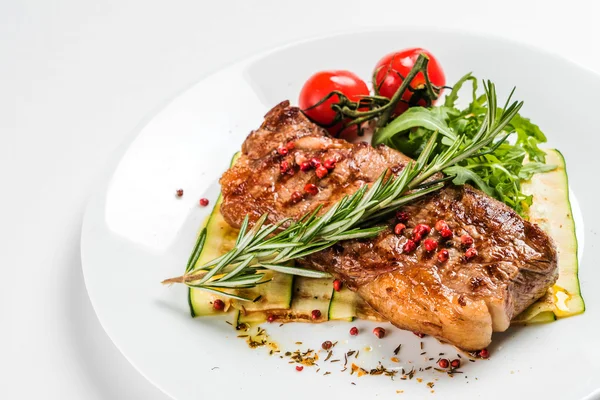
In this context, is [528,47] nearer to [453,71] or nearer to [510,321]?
[453,71]

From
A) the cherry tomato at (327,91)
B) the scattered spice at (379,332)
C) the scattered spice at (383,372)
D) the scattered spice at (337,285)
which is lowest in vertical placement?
the scattered spice at (383,372)

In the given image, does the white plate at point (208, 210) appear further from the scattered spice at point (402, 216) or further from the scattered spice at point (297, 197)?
the scattered spice at point (297, 197)

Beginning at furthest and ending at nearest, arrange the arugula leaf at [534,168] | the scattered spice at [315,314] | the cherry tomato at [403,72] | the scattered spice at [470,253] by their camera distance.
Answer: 1. the cherry tomato at [403,72]
2. the arugula leaf at [534,168]
3. the scattered spice at [315,314]
4. the scattered spice at [470,253]

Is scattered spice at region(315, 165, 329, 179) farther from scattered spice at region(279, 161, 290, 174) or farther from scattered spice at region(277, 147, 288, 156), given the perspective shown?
scattered spice at region(277, 147, 288, 156)

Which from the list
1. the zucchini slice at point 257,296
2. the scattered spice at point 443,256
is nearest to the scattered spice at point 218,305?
the zucchini slice at point 257,296

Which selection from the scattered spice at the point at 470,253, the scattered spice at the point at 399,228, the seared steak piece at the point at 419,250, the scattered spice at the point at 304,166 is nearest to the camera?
the seared steak piece at the point at 419,250

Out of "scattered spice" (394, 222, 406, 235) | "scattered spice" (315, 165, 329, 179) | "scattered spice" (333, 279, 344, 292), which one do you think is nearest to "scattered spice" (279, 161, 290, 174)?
"scattered spice" (315, 165, 329, 179)
